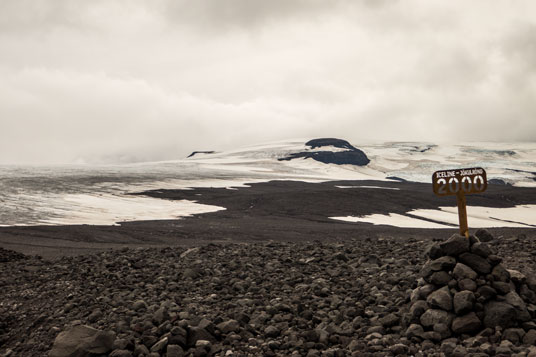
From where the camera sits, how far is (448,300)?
807cm

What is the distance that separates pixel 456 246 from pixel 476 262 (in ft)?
1.55

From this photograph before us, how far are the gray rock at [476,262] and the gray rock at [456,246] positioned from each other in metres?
0.11

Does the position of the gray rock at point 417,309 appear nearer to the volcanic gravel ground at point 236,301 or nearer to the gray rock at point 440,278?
the volcanic gravel ground at point 236,301

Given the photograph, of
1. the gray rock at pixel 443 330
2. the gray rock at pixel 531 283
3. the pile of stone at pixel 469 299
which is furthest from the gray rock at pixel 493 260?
the gray rock at pixel 443 330

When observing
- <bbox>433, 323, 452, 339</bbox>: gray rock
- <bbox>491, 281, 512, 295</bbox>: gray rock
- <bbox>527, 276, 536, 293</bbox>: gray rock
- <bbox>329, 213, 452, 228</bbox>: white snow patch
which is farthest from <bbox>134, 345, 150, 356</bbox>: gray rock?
<bbox>329, 213, 452, 228</bbox>: white snow patch

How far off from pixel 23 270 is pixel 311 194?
60.3 meters

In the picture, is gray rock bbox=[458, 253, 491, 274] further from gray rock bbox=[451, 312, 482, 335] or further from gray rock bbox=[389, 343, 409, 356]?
gray rock bbox=[389, 343, 409, 356]

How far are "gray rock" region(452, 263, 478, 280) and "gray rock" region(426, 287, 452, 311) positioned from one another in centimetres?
38

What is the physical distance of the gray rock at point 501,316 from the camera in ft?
24.9

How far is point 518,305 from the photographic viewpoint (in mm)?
7801

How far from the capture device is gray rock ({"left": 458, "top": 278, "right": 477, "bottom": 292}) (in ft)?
26.8

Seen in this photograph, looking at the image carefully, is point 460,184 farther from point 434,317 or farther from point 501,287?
point 434,317

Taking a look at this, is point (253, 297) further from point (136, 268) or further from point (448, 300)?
point (136, 268)

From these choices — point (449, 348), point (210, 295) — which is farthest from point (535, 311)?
point (210, 295)
